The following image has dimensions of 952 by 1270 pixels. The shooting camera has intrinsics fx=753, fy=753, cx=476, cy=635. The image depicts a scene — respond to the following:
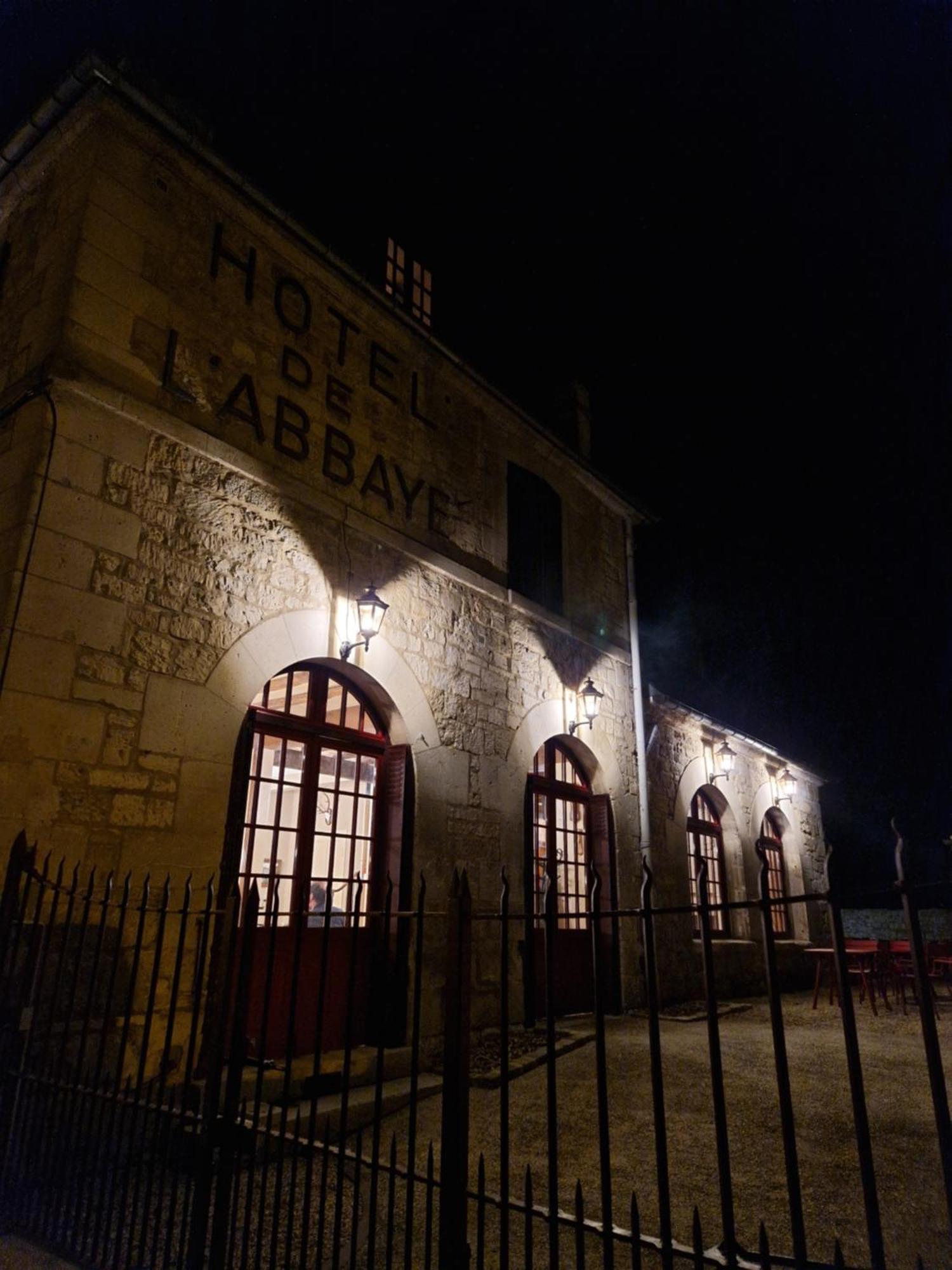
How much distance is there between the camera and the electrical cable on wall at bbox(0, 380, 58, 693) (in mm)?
3992

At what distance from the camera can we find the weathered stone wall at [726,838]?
9188mm

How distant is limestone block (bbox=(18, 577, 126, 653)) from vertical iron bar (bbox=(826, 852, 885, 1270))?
4.01 m

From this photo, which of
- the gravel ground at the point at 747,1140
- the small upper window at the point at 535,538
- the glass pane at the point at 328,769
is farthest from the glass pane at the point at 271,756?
the small upper window at the point at 535,538

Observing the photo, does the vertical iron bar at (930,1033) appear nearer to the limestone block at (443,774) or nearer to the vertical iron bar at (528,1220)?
the vertical iron bar at (528,1220)

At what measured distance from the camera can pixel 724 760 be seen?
11422 millimetres

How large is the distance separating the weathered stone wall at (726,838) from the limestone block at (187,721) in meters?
5.91

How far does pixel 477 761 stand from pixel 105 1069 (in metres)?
3.66

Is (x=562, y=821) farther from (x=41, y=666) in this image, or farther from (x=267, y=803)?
(x=41, y=666)

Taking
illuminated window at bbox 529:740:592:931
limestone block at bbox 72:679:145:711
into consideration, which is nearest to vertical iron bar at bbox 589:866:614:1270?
limestone block at bbox 72:679:145:711

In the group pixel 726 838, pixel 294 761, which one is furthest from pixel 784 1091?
pixel 726 838

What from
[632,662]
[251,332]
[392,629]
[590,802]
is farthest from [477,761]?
[251,332]

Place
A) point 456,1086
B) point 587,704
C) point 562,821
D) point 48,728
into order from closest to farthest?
1. point 456,1086
2. point 48,728
3. point 562,821
4. point 587,704

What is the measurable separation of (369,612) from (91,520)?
6.66ft

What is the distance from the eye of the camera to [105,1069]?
3.90 metres
